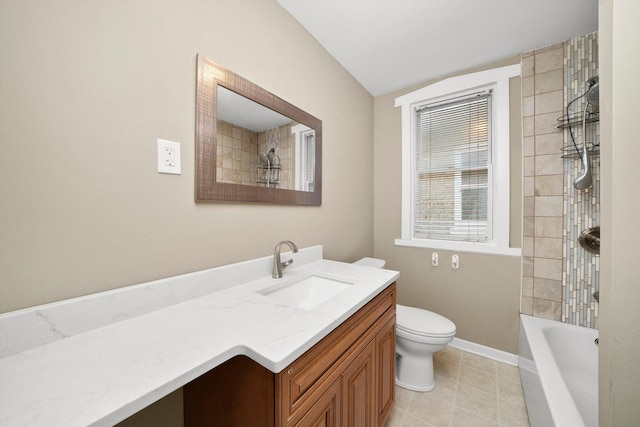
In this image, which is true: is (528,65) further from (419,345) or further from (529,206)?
(419,345)

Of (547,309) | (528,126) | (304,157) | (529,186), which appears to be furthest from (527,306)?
(304,157)

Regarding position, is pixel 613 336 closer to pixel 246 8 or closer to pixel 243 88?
pixel 243 88

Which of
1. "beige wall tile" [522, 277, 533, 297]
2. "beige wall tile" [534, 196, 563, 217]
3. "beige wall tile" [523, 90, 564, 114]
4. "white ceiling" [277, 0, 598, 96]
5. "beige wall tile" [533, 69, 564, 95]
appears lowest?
"beige wall tile" [522, 277, 533, 297]

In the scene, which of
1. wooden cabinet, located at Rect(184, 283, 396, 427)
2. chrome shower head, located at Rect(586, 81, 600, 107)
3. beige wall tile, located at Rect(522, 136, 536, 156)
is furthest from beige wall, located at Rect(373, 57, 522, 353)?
wooden cabinet, located at Rect(184, 283, 396, 427)

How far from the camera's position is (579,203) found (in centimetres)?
163

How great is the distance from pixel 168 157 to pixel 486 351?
102 inches

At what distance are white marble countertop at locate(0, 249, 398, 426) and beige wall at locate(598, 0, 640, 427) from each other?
68 centimetres

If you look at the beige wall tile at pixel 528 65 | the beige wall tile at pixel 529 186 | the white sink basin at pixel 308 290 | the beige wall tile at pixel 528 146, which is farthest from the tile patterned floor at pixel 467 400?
the beige wall tile at pixel 528 65

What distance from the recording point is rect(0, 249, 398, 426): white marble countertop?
0.44 meters

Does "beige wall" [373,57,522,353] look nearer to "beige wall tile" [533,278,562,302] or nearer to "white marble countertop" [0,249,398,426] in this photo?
"beige wall tile" [533,278,562,302]

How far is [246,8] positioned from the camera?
121cm

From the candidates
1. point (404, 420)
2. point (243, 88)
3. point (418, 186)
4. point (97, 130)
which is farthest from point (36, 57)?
point (418, 186)

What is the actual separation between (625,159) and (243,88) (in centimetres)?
136

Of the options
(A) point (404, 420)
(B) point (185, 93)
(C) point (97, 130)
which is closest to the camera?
(C) point (97, 130)
